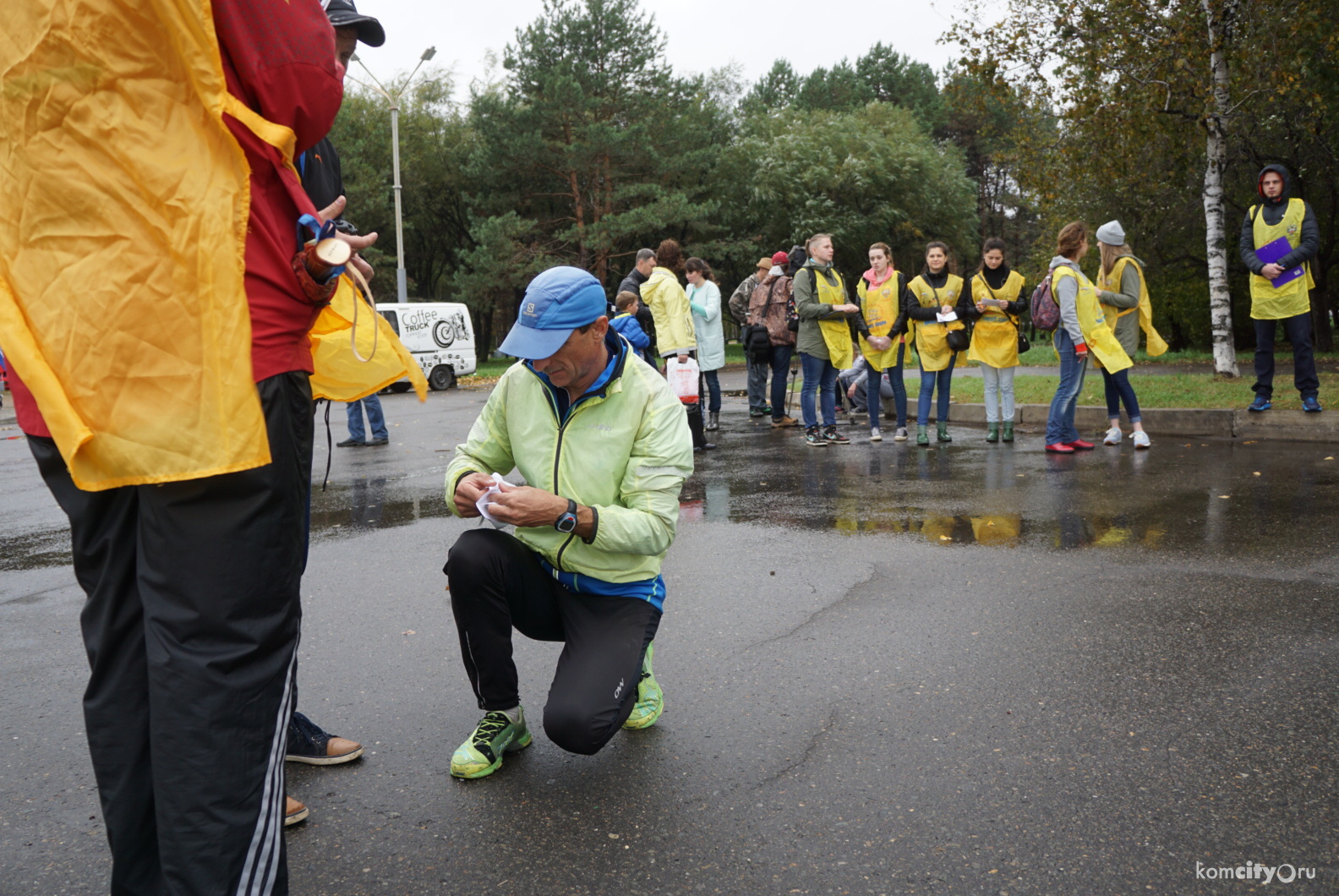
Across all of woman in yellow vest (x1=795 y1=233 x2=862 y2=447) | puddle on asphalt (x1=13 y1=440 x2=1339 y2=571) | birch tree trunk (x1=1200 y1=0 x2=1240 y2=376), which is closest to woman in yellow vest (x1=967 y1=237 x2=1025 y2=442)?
puddle on asphalt (x1=13 y1=440 x2=1339 y2=571)

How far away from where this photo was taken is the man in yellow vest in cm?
1011

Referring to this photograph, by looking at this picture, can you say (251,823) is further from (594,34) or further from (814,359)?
(594,34)

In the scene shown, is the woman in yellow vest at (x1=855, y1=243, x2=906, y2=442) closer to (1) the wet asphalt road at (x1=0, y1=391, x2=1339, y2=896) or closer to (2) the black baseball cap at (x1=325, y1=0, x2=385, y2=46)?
(1) the wet asphalt road at (x1=0, y1=391, x2=1339, y2=896)

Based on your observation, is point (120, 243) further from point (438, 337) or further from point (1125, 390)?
point (438, 337)

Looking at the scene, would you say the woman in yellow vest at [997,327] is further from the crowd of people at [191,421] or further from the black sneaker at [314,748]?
the crowd of people at [191,421]

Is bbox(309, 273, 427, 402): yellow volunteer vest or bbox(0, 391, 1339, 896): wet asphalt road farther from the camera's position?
bbox(0, 391, 1339, 896): wet asphalt road

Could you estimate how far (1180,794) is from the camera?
2945 mm

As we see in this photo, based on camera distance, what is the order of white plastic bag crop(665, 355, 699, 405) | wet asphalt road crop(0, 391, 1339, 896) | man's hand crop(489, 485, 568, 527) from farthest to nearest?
white plastic bag crop(665, 355, 699, 405), man's hand crop(489, 485, 568, 527), wet asphalt road crop(0, 391, 1339, 896)

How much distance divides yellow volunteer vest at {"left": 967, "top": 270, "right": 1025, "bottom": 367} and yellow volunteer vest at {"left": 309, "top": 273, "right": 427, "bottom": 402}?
29.0 feet

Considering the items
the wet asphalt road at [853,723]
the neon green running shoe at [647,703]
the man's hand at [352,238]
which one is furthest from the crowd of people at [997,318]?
the man's hand at [352,238]

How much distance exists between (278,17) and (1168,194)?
24524mm

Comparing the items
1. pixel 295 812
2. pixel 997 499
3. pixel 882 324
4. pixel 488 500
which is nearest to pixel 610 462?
pixel 488 500

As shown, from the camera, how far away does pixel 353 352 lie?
8.39 ft

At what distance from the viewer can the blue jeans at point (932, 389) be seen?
1087 cm
